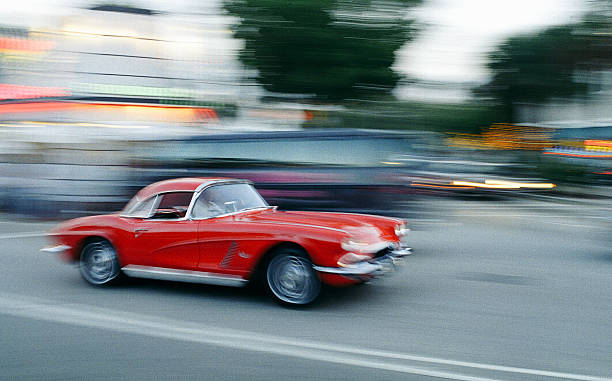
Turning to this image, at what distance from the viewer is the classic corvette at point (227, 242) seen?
5711mm

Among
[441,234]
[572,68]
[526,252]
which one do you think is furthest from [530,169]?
[526,252]

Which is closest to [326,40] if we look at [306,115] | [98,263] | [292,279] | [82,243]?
[306,115]

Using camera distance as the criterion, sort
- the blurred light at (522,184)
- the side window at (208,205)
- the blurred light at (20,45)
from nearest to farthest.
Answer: the side window at (208,205) → the blurred light at (522,184) → the blurred light at (20,45)

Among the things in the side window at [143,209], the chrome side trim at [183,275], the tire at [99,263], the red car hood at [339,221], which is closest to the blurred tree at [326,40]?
the red car hood at [339,221]

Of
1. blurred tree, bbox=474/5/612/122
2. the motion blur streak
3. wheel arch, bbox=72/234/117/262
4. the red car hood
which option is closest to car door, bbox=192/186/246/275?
the red car hood

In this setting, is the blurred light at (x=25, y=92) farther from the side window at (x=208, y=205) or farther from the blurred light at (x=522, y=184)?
the side window at (x=208, y=205)

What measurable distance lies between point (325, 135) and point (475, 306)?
704 centimetres

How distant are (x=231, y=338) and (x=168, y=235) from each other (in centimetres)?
189

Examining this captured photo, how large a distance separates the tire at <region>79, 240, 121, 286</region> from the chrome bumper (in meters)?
2.67

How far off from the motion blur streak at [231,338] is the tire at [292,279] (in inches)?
35.1

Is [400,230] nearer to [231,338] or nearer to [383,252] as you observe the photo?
[383,252]

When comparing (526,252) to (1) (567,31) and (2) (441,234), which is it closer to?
(2) (441,234)

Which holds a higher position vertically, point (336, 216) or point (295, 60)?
point (295, 60)

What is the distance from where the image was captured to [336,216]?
6773 mm
